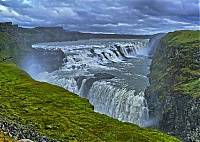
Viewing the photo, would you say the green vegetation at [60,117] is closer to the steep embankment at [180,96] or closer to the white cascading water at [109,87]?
the steep embankment at [180,96]

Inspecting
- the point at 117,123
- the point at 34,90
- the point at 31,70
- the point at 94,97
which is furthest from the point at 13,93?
the point at 31,70

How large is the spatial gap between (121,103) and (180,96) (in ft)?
40.0

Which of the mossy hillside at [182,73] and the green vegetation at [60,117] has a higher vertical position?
the mossy hillside at [182,73]

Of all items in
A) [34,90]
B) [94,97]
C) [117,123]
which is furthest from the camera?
[94,97]

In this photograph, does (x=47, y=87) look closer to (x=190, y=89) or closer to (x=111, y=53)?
(x=190, y=89)

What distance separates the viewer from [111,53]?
Result: 10881cm

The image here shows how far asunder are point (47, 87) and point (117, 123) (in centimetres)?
2157

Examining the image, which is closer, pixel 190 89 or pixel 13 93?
pixel 190 89

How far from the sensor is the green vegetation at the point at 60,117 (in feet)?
93.3

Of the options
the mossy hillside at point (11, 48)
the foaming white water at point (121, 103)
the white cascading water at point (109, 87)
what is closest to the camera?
the foaming white water at point (121, 103)

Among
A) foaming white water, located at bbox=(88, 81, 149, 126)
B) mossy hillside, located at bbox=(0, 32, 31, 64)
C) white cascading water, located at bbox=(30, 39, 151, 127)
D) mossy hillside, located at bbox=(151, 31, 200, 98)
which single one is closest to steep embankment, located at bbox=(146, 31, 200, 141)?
mossy hillside, located at bbox=(151, 31, 200, 98)

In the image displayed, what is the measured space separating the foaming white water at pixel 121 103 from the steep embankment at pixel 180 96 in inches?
63.4

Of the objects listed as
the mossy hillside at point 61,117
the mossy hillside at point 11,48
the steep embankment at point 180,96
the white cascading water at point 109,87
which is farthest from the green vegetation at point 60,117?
the mossy hillside at point 11,48

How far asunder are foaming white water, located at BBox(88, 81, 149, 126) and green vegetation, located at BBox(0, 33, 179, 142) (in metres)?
9.02
